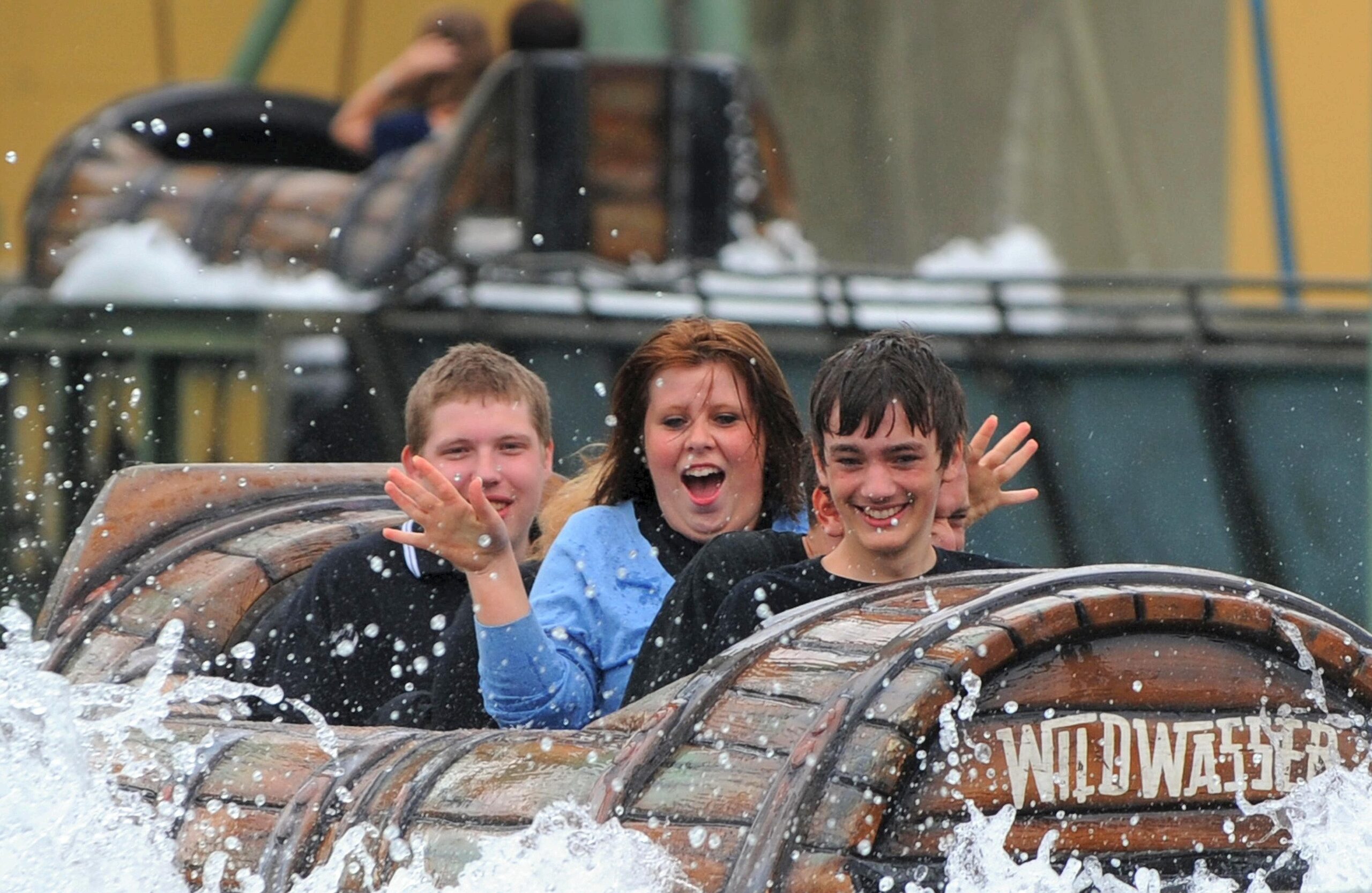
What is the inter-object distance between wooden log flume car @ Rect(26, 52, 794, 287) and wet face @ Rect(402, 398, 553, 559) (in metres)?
3.82

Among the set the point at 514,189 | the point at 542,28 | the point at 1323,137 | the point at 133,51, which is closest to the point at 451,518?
the point at 514,189

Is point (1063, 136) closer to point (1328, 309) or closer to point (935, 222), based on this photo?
point (935, 222)

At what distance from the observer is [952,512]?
2.55 m

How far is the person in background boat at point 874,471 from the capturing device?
2.11 metres

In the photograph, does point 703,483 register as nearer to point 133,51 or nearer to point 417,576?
point 417,576

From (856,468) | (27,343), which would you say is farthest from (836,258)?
(856,468)

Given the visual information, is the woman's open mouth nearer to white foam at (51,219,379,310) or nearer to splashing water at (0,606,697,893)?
splashing water at (0,606,697,893)

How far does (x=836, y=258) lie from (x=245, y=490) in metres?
8.22

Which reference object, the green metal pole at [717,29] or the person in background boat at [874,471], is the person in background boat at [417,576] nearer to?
the person in background boat at [874,471]

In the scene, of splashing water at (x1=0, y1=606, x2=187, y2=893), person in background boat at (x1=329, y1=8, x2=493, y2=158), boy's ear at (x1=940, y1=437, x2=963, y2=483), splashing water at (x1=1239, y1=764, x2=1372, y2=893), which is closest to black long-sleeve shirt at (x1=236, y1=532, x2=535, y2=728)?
splashing water at (x1=0, y1=606, x2=187, y2=893)

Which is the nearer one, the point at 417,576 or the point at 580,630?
the point at 580,630

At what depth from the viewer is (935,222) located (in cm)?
1099

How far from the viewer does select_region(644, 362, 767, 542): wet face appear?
252 centimetres

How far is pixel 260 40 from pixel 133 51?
4.21ft
